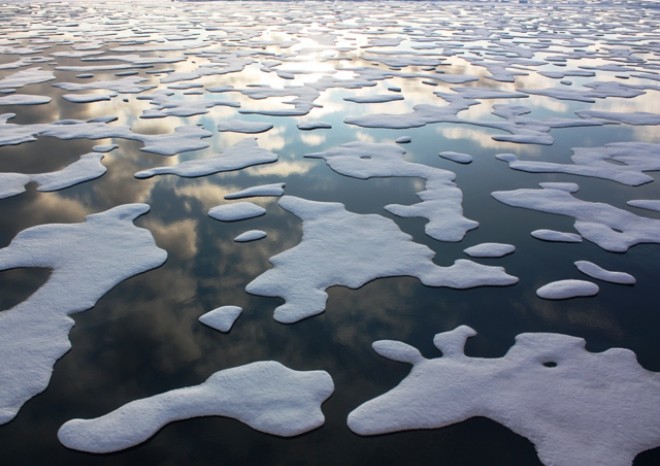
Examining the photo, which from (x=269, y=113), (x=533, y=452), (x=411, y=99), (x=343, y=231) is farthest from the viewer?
(x=411, y=99)

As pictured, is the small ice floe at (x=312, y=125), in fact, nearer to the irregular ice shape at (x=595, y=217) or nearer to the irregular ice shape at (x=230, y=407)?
the irregular ice shape at (x=595, y=217)

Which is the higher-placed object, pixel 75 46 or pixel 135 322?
pixel 75 46

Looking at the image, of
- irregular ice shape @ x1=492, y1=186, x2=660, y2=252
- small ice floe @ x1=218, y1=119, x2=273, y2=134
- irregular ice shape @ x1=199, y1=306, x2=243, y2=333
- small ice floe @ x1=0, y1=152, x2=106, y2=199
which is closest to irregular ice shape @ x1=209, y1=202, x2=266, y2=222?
irregular ice shape @ x1=199, y1=306, x2=243, y2=333

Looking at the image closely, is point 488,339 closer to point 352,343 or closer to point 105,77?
point 352,343

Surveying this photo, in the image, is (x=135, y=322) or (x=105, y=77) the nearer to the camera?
(x=135, y=322)

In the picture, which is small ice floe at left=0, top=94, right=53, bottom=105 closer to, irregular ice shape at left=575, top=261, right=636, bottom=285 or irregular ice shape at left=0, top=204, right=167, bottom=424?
irregular ice shape at left=0, top=204, right=167, bottom=424

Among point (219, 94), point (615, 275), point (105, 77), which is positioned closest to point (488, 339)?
point (615, 275)

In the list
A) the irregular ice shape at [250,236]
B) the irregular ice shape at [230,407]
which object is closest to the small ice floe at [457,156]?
the irregular ice shape at [250,236]
